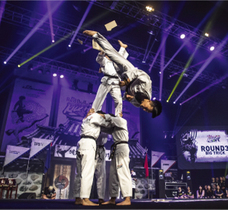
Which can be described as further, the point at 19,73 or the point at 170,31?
the point at 19,73

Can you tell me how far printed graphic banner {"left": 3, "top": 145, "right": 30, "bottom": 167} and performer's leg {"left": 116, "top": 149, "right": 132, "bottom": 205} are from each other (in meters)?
A: 7.20

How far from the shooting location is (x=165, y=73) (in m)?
11.5

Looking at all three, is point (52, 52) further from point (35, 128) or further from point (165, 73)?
point (165, 73)

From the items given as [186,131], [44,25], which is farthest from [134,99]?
[186,131]

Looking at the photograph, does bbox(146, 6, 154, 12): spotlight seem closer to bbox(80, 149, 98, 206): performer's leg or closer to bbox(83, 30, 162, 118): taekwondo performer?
bbox(83, 30, 162, 118): taekwondo performer

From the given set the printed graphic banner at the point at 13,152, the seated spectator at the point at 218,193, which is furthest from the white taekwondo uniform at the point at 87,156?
the seated spectator at the point at 218,193

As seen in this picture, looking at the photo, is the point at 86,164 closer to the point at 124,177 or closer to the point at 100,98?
the point at 124,177

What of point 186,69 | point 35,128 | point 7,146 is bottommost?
point 7,146

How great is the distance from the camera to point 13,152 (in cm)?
812

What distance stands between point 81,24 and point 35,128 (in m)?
5.38

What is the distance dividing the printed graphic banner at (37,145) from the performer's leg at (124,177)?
22.5 feet

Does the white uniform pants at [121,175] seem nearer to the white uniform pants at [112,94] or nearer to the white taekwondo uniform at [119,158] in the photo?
the white taekwondo uniform at [119,158]

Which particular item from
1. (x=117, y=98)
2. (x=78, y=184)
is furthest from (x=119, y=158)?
(x=117, y=98)

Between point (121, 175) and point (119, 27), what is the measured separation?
24.6ft
